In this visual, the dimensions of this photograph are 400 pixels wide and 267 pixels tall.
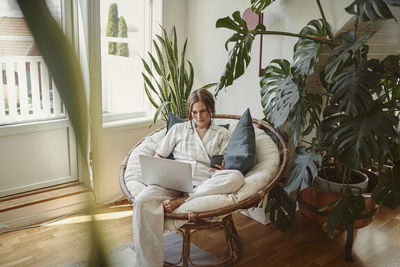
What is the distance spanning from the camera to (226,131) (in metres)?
2.62

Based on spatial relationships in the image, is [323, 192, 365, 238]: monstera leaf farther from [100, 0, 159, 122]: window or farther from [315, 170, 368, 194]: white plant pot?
[100, 0, 159, 122]: window

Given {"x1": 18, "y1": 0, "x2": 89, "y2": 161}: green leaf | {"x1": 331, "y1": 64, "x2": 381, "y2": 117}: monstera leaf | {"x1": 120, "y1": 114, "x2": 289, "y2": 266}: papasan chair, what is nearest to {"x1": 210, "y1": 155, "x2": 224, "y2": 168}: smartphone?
{"x1": 120, "y1": 114, "x2": 289, "y2": 266}: papasan chair

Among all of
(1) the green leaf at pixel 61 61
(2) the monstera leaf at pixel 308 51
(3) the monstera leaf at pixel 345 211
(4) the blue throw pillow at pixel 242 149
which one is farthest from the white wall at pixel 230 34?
(1) the green leaf at pixel 61 61

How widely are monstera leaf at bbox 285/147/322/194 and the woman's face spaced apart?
68 cm

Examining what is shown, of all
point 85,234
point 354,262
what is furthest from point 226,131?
point 85,234

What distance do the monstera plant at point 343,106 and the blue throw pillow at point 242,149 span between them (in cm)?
21

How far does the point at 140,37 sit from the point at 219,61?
2.48 feet

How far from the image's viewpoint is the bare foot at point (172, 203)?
204 centimetres

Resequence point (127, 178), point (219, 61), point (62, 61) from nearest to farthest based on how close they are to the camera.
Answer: point (62, 61) < point (127, 178) < point (219, 61)

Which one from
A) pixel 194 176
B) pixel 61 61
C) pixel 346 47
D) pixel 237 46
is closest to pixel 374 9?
pixel 346 47

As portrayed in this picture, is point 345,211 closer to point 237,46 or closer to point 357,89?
point 357,89

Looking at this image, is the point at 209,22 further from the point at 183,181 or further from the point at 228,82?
the point at 183,181

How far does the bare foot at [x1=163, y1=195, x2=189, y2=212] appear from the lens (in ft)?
6.69

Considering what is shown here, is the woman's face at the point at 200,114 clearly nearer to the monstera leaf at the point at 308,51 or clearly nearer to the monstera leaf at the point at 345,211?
the monstera leaf at the point at 308,51
